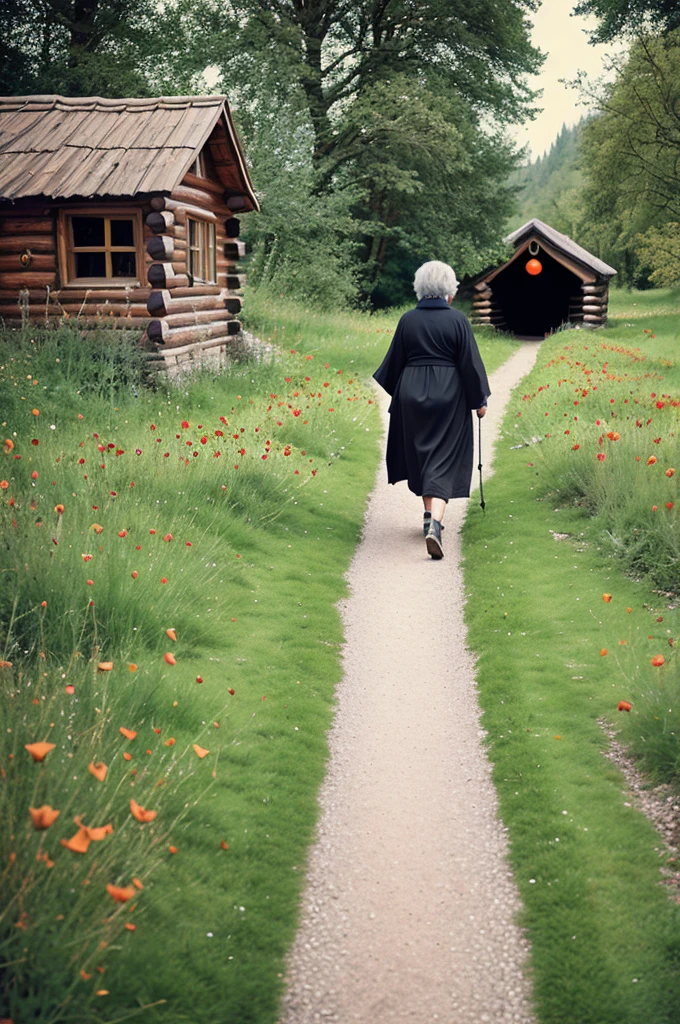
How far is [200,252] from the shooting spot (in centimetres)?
1611

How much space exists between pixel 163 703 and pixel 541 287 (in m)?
29.9

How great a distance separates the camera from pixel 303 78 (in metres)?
28.9

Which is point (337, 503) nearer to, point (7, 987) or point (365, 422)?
point (365, 422)

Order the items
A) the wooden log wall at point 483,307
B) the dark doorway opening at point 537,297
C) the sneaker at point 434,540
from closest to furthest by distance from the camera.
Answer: the sneaker at point 434,540, the wooden log wall at point 483,307, the dark doorway opening at point 537,297

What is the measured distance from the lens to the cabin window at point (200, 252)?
604 inches

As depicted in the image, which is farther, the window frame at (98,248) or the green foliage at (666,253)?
the green foliage at (666,253)

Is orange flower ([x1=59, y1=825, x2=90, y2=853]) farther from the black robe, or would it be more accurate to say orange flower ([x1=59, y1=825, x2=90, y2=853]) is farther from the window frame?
the window frame

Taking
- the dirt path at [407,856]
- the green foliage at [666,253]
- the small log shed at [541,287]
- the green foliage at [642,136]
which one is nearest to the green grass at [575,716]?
the dirt path at [407,856]

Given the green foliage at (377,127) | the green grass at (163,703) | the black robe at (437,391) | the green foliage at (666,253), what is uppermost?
the green foliage at (377,127)

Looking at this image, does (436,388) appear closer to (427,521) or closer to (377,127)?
(427,521)

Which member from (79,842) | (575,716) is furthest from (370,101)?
(79,842)

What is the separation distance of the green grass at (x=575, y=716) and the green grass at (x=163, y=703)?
3.36 ft

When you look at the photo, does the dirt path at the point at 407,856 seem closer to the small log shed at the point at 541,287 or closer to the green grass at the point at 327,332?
the green grass at the point at 327,332

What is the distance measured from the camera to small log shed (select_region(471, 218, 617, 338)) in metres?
28.6
